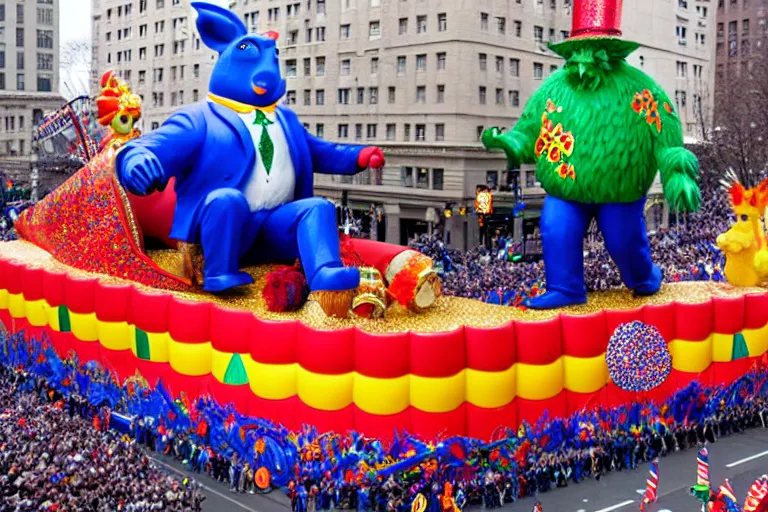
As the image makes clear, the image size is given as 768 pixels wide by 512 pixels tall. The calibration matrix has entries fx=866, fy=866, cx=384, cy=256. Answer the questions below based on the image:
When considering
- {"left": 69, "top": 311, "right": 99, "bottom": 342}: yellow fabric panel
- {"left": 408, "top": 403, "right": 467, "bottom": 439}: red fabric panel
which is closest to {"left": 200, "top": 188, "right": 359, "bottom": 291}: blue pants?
{"left": 408, "top": 403, "right": 467, "bottom": 439}: red fabric panel

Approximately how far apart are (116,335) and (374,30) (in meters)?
23.1

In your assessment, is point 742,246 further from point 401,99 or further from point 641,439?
point 401,99

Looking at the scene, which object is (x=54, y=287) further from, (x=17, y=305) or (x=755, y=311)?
(x=755, y=311)

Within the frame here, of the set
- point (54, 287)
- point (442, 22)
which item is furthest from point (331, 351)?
point (442, 22)

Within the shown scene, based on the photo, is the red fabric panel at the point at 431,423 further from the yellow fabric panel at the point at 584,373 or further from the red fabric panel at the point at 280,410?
the yellow fabric panel at the point at 584,373

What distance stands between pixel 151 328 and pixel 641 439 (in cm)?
502

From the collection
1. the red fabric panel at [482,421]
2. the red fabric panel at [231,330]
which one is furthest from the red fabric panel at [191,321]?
the red fabric panel at [482,421]

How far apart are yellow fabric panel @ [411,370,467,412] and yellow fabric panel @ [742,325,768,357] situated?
3823 mm

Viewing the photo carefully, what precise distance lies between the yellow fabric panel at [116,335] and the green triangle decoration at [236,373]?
4.97 feet

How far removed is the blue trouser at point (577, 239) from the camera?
925 centimetres

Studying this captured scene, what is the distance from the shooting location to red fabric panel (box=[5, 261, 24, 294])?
10680 mm

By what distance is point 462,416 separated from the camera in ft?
25.3

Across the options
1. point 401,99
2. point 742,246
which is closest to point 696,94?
point 401,99

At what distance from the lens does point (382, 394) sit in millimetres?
7508
